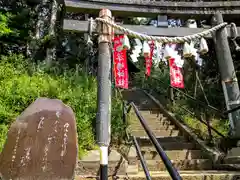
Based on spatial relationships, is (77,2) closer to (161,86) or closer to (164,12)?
(164,12)

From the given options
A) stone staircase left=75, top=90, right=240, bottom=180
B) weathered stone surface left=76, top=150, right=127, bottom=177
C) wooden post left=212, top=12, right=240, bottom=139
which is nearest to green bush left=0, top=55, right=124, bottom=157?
weathered stone surface left=76, top=150, right=127, bottom=177

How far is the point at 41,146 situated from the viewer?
10.1 feet

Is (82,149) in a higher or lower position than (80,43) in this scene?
lower

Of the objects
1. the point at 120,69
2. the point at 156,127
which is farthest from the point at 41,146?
the point at 120,69

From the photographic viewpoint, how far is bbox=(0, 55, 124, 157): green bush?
6297mm

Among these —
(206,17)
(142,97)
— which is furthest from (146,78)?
(206,17)

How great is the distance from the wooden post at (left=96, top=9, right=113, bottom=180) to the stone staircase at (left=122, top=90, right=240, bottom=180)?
85 centimetres

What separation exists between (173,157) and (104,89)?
258 cm

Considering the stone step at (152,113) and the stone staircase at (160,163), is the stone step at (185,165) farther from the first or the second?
the stone step at (152,113)

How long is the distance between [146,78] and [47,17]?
6.67m

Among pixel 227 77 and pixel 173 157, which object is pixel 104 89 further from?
pixel 227 77

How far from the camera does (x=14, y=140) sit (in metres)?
3.12

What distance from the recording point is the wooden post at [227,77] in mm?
6406

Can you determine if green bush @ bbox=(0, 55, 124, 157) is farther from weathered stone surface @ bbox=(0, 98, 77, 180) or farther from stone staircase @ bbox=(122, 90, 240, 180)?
weathered stone surface @ bbox=(0, 98, 77, 180)
